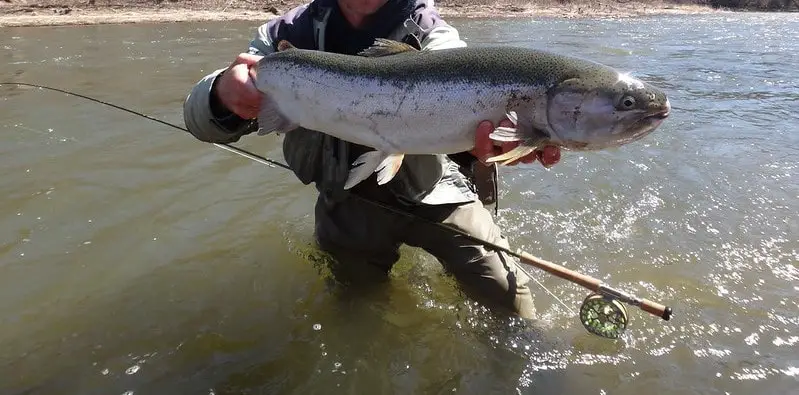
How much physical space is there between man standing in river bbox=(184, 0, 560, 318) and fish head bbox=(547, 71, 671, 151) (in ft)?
1.06

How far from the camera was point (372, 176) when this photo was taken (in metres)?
3.35

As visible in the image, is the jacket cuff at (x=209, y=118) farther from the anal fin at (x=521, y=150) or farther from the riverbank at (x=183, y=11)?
the riverbank at (x=183, y=11)

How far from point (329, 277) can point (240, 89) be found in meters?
1.71

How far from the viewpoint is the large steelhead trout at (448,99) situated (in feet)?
7.11

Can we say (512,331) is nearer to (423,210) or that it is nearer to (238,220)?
(423,210)

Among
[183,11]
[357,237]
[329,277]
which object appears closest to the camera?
[357,237]

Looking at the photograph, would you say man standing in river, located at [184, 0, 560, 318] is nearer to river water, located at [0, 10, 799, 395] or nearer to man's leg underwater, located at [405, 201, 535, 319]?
man's leg underwater, located at [405, 201, 535, 319]

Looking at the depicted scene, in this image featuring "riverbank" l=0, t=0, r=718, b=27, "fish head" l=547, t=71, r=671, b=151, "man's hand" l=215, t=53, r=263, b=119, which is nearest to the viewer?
"fish head" l=547, t=71, r=671, b=151

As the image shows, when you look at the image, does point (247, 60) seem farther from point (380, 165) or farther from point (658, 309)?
point (658, 309)

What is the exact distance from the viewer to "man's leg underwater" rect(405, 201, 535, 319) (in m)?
3.39

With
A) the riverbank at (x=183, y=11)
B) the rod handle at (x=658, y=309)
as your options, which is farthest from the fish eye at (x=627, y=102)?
the riverbank at (x=183, y=11)

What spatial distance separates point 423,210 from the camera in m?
3.37

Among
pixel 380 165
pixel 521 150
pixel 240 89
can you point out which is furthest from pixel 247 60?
pixel 521 150

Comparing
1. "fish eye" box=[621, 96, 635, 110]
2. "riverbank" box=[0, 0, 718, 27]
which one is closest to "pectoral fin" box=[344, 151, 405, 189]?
"fish eye" box=[621, 96, 635, 110]
